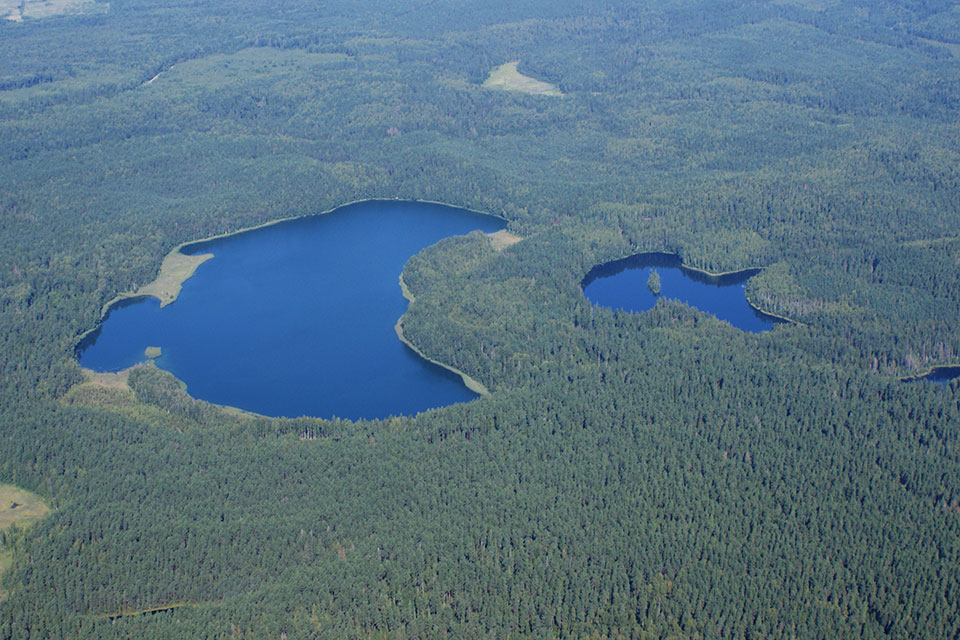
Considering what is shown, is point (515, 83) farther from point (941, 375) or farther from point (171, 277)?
point (941, 375)

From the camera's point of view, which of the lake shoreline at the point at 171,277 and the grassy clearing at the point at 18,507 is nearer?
the grassy clearing at the point at 18,507

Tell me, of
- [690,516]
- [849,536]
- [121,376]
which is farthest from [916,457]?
[121,376]

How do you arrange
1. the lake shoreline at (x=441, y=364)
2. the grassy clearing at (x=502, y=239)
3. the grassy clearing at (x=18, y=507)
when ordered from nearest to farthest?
the grassy clearing at (x=18, y=507) → the lake shoreline at (x=441, y=364) → the grassy clearing at (x=502, y=239)

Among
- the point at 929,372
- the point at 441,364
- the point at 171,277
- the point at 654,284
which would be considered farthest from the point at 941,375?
the point at 171,277

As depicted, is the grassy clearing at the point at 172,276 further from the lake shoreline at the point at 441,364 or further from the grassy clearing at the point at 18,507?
the grassy clearing at the point at 18,507

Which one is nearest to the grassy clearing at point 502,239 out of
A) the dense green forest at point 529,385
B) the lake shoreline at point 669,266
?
the dense green forest at point 529,385

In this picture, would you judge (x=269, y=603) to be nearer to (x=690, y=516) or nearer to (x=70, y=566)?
(x=70, y=566)
